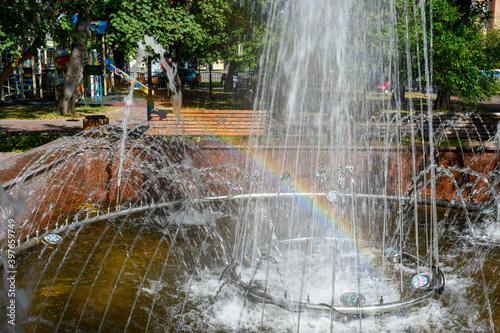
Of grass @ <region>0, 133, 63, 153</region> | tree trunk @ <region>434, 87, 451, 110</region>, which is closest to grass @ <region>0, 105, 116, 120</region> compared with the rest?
grass @ <region>0, 133, 63, 153</region>

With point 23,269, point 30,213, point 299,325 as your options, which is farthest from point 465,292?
point 30,213

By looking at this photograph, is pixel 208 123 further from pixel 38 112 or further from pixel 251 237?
pixel 38 112

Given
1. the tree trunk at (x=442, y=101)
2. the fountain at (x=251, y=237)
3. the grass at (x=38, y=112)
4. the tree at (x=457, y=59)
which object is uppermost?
the tree at (x=457, y=59)

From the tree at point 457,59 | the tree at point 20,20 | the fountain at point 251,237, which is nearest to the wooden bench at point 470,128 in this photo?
the fountain at point 251,237

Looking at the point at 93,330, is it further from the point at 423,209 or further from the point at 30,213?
the point at 423,209

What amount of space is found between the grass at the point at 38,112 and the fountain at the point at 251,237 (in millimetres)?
A: 7699

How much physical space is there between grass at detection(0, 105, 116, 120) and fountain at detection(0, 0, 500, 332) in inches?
303

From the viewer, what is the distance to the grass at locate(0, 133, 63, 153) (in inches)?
380

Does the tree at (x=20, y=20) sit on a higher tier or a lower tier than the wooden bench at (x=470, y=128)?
higher

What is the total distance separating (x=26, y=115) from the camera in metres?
17.0

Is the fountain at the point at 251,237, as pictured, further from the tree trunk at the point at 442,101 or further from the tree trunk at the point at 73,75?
the tree trunk at the point at 442,101

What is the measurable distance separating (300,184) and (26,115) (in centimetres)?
1305

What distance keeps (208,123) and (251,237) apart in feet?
13.3

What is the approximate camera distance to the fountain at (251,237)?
408 centimetres
